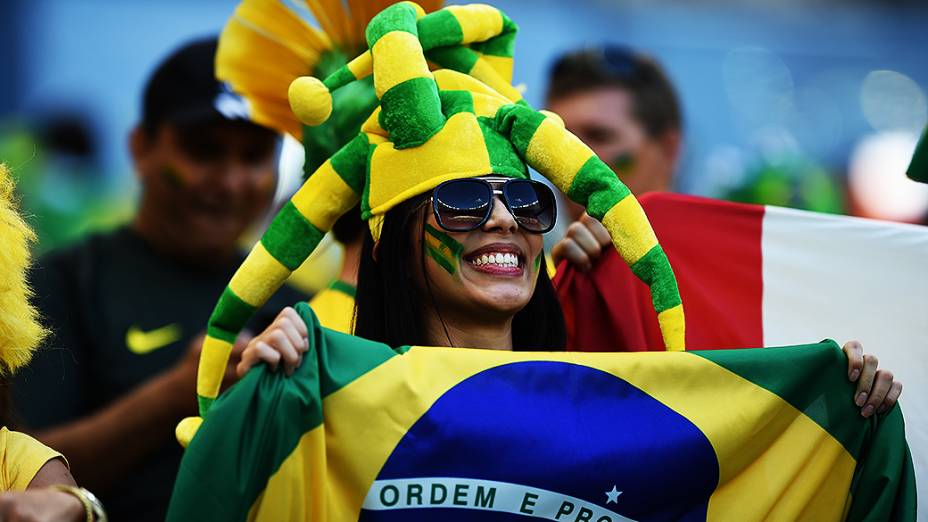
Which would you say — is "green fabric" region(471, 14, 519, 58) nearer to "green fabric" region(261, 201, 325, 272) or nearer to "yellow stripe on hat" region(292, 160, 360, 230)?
"yellow stripe on hat" region(292, 160, 360, 230)

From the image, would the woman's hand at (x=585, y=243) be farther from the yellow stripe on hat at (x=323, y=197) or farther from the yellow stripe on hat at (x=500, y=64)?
the yellow stripe on hat at (x=323, y=197)

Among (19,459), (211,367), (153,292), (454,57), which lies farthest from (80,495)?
(153,292)

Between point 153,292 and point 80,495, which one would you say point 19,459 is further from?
point 153,292

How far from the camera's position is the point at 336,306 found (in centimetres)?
336

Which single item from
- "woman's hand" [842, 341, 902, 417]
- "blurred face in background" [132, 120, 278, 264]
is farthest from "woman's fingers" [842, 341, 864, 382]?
"blurred face in background" [132, 120, 278, 264]

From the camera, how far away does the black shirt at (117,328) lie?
3.86 meters

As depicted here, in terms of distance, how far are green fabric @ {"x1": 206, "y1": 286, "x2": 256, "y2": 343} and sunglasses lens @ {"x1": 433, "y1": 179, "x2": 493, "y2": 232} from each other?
442 mm

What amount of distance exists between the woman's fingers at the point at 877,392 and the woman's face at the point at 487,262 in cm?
70

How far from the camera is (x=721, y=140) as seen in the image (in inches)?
349

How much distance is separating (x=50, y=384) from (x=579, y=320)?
60.6 inches

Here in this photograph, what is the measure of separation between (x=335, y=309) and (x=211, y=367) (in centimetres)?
56

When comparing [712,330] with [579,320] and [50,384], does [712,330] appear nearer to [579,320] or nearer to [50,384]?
[579,320]

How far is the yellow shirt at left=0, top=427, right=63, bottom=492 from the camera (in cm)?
229

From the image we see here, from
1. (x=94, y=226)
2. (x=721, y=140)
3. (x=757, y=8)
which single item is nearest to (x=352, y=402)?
(x=94, y=226)
